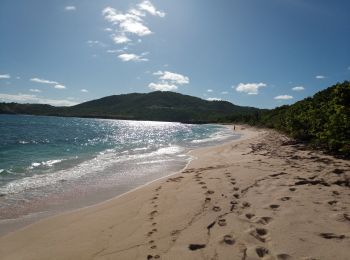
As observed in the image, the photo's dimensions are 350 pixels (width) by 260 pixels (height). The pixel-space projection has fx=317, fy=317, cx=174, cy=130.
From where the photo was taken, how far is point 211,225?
22.1 feet

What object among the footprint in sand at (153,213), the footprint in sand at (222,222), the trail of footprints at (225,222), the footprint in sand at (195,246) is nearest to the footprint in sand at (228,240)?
the trail of footprints at (225,222)

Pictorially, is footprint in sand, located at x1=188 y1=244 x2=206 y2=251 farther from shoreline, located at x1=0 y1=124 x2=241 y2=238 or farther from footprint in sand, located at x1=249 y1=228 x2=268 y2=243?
shoreline, located at x1=0 y1=124 x2=241 y2=238

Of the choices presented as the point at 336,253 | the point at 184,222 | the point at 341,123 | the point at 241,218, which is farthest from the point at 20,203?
the point at 341,123

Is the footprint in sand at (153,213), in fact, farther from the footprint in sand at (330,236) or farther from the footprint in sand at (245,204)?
the footprint in sand at (330,236)

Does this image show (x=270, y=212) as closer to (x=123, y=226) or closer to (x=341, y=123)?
(x=123, y=226)

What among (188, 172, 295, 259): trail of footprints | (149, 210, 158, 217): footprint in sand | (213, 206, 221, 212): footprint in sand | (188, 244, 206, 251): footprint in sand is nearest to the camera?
(188, 172, 295, 259): trail of footprints

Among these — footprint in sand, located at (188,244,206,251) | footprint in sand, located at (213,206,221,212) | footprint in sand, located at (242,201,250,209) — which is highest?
footprint in sand, located at (242,201,250,209)

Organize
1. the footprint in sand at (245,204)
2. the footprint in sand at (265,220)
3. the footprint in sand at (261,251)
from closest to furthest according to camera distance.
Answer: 1. the footprint in sand at (261,251)
2. the footprint in sand at (265,220)
3. the footprint in sand at (245,204)

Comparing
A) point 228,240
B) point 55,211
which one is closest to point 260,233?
point 228,240

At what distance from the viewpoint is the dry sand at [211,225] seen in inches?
218

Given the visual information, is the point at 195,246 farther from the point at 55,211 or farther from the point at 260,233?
the point at 55,211

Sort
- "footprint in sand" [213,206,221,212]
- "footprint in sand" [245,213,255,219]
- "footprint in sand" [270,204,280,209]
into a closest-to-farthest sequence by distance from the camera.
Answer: "footprint in sand" [245,213,255,219], "footprint in sand" [270,204,280,209], "footprint in sand" [213,206,221,212]

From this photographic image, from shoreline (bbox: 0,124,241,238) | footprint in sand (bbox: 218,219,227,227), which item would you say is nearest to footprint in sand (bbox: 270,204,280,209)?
footprint in sand (bbox: 218,219,227,227)

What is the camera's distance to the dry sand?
5.55m
